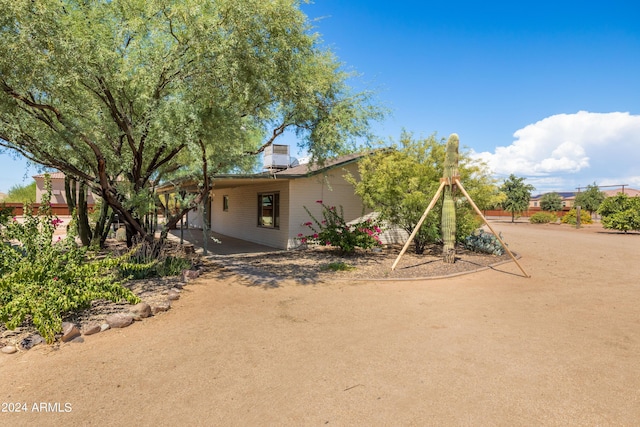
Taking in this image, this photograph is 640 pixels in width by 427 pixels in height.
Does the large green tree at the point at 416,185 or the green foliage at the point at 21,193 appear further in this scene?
the green foliage at the point at 21,193

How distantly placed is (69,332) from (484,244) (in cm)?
1105

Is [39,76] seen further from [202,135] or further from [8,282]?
[8,282]

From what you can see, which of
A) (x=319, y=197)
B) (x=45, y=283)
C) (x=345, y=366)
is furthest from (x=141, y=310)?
(x=319, y=197)

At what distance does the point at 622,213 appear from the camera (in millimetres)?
19375

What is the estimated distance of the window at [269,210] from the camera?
12992mm

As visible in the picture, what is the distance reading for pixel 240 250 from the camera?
12094 mm

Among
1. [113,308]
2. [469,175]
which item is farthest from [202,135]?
[469,175]

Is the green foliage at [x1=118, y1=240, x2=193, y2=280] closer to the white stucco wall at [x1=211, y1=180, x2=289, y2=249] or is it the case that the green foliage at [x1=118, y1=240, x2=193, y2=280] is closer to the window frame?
the white stucco wall at [x1=211, y1=180, x2=289, y2=249]

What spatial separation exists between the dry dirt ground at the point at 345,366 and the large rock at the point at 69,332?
180 millimetres

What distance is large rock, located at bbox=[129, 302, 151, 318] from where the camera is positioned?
4.90 meters

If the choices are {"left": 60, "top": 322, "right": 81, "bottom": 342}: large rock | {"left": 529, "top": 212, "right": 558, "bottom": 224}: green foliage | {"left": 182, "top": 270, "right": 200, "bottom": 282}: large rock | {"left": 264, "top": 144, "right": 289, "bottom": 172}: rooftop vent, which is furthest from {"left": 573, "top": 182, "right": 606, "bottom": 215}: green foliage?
{"left": 60, "top": 322, "right": 81, "bottom": 342}: large rock

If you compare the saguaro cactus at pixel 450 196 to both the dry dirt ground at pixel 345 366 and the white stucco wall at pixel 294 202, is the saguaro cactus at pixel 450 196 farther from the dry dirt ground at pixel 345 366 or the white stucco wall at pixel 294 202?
the white stucco wall at pixel 294 202

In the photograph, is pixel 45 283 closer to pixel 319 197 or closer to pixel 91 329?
pixel 91 329

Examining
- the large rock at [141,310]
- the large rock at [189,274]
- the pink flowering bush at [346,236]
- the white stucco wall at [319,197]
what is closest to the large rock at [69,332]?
the large rock at [141,310]
